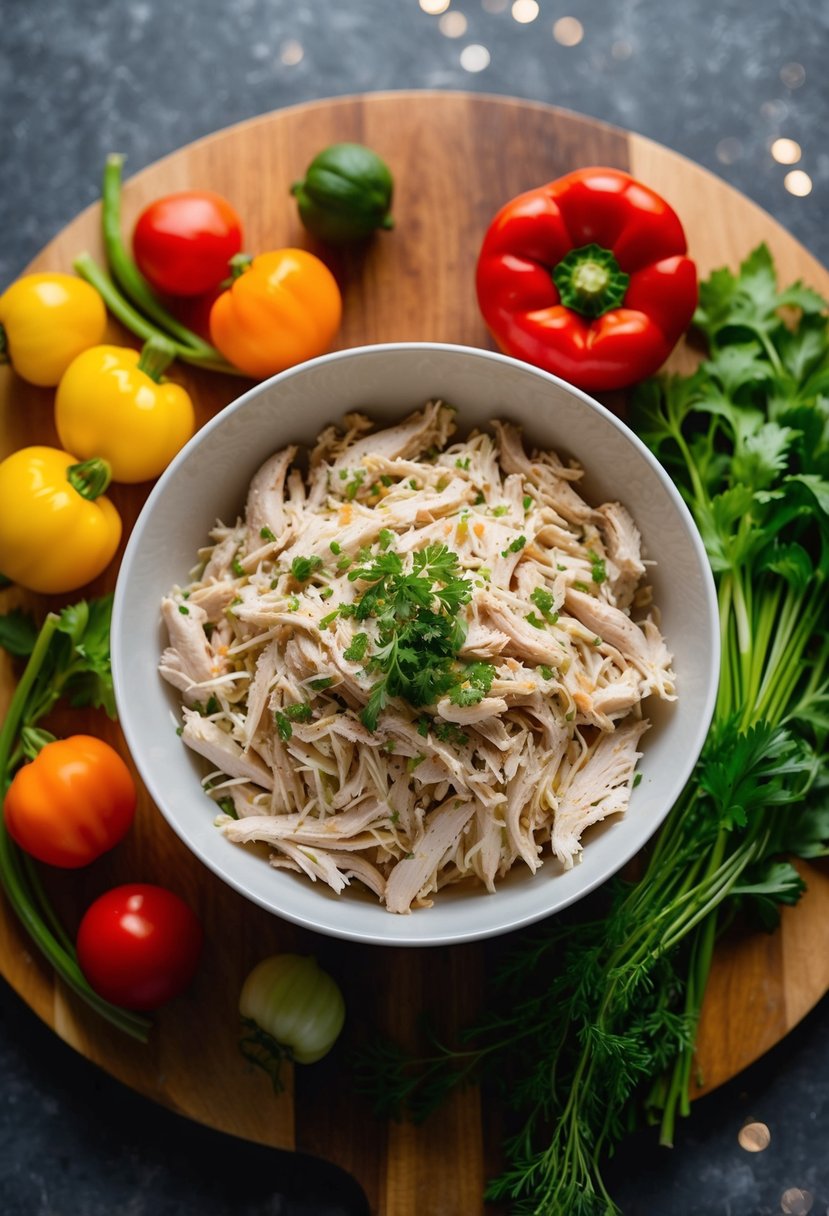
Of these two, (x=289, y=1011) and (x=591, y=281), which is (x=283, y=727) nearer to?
(x=289, y=1011)

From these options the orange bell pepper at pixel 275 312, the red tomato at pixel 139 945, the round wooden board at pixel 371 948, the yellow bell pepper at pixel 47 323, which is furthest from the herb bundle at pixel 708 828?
the yellow bell pepper at pixel 47 323

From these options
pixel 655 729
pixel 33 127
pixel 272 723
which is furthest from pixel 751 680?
pixel 33 127

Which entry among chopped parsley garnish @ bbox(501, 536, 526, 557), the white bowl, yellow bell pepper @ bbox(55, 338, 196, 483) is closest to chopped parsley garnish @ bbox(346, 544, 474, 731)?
chopped parsley garnish @ bbox(501, 536, 526, 557)

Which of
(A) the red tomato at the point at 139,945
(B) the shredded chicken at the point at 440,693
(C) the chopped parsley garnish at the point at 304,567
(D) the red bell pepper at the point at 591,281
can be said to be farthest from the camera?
(D) the red bell pepper at the point at 591,281

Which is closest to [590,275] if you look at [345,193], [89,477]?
[345,193]

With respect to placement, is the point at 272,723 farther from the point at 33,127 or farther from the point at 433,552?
the point at 33,127

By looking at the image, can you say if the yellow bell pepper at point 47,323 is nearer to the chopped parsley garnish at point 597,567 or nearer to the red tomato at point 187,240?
the red tomato at point 187,240

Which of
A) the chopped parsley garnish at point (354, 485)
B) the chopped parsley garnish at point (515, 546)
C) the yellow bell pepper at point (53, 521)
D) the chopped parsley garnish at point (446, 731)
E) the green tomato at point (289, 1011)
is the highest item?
the chopped parsley garnish at point (354, 485)
